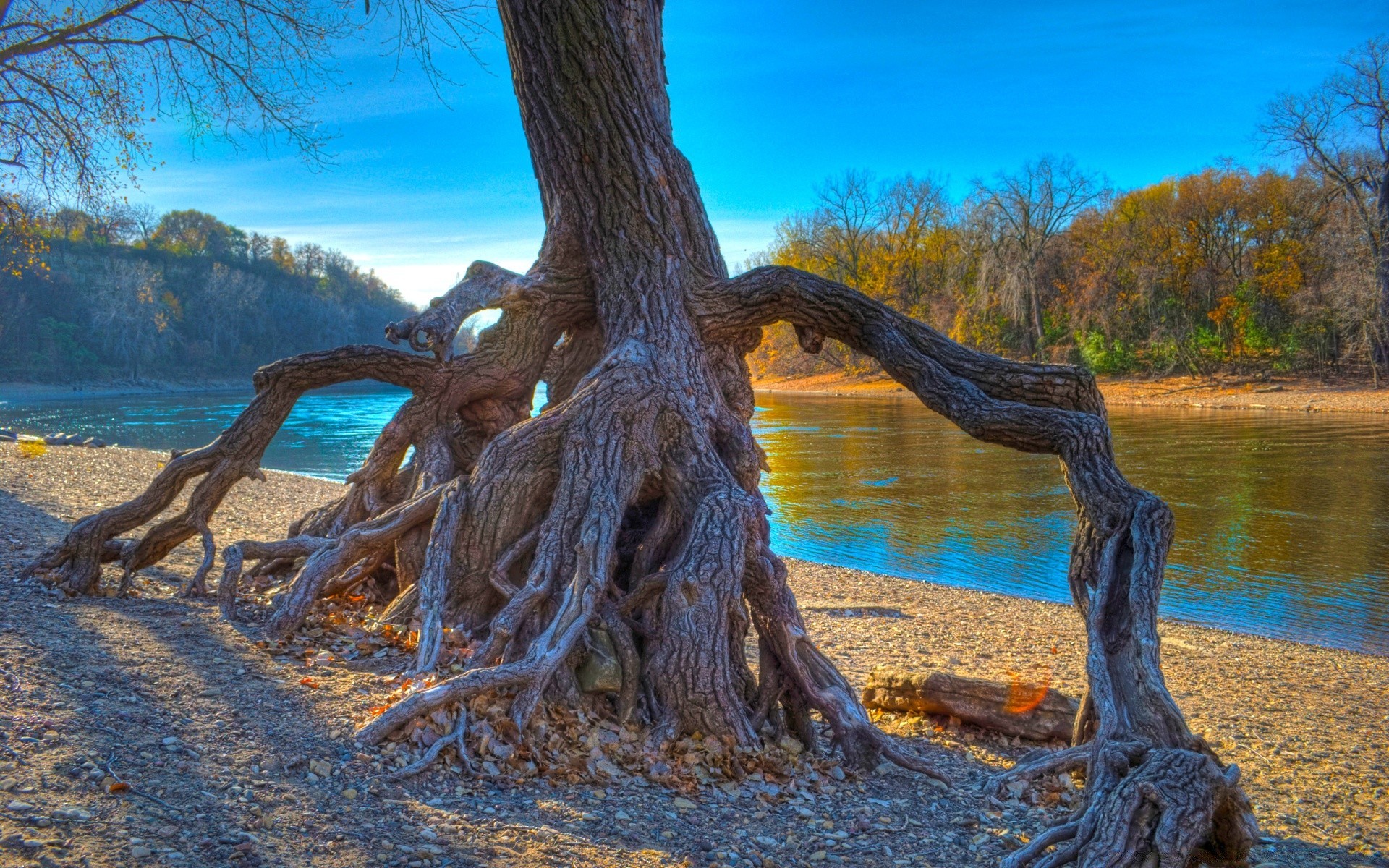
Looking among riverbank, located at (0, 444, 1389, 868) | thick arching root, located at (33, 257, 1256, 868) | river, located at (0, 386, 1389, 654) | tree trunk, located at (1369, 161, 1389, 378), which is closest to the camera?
riverbank, located at (0, 444, 1389, 868)

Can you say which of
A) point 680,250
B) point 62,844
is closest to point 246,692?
point 62,844

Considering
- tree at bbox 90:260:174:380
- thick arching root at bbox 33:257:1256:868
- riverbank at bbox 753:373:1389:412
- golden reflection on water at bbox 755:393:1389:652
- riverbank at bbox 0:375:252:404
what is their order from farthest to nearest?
1. tree at bbox 90:260:174:380
2. riverbank at bbox 0:375:252:404
3. riverbank at bbox 753:373:1389:412
4. golden reflection on water at bbox 755:393:1389:652
5. thick arching root at bbox 33:257:1256:868

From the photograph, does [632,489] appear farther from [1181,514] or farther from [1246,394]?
[1246,394]

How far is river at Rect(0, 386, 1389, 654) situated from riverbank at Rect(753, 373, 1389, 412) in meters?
2.02

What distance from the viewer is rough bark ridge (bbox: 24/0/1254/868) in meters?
4.25

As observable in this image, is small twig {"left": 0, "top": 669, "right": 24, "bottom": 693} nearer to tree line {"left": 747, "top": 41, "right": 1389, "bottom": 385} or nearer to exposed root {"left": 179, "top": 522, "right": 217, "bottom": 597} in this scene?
exposed root {"left": 179, "top": 522, "right": 217, "bottom": 597}

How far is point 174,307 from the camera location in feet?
259

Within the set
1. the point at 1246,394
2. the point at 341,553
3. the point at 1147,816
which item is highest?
the point at 1246,394

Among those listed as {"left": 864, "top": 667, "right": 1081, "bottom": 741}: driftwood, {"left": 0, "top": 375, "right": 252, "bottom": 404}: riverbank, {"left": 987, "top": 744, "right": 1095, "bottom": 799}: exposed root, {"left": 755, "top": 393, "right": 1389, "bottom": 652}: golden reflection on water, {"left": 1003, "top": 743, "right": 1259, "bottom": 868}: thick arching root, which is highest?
{"left": 0, "top": 375, "right": 252, "bottom": 404}: riverbank

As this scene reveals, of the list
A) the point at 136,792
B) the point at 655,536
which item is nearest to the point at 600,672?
the point at 655,536

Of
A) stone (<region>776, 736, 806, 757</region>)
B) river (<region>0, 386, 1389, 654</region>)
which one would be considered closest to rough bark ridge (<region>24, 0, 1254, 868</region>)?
stone (<region>776, 736, 806, 757</region>)

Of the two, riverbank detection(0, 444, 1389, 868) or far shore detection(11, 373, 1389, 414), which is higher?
far shore detection(11, 373, 1389, 414)

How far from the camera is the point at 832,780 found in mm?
4789

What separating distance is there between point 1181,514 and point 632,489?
14918mm
